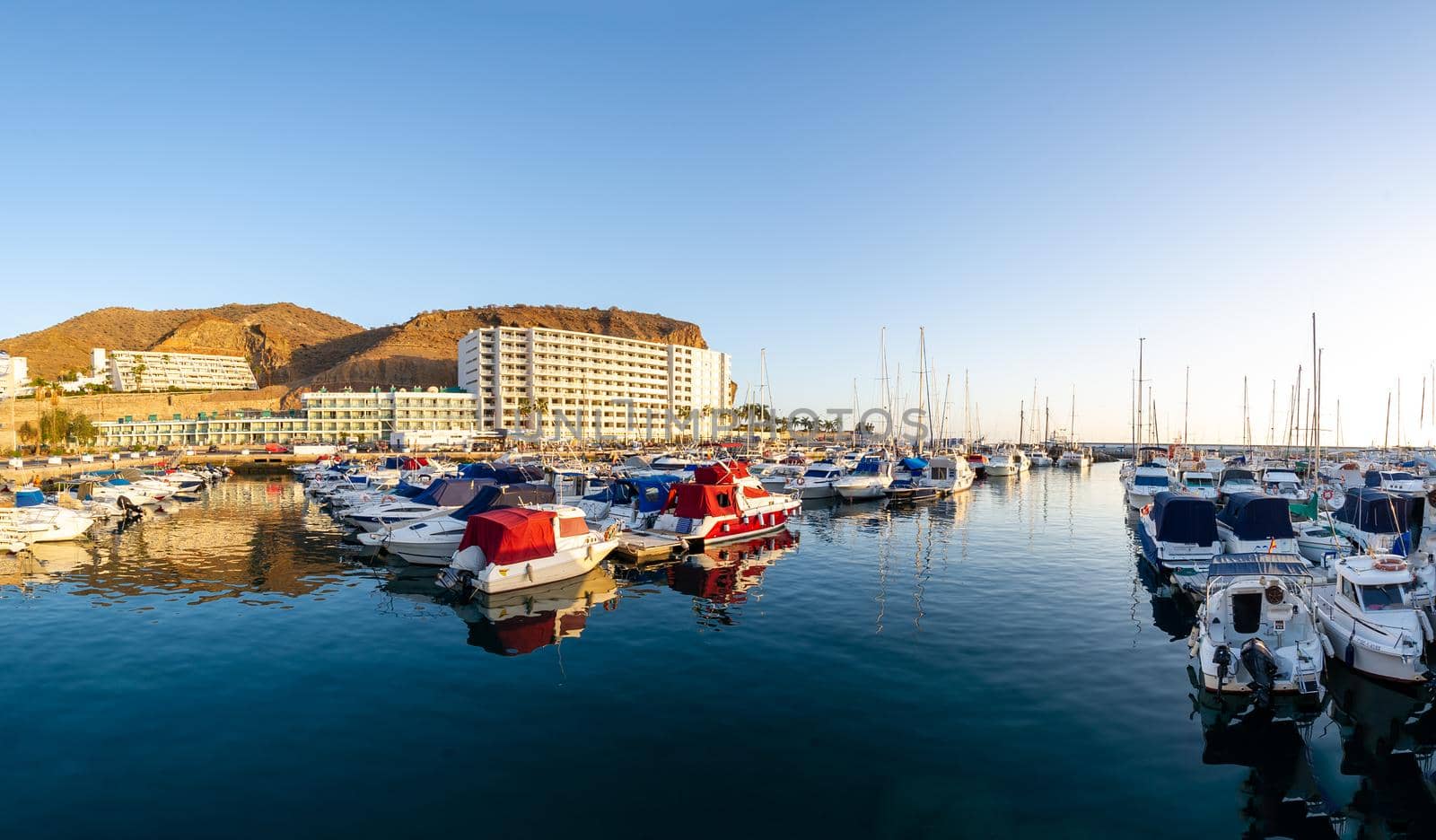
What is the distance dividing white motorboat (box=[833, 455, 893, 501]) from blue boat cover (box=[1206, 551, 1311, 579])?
38114mm

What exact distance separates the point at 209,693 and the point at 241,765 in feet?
15.6

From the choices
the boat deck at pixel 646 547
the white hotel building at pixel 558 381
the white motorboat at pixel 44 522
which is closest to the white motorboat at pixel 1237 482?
the boat deck at pixel 646 547

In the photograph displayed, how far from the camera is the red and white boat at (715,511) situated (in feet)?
121

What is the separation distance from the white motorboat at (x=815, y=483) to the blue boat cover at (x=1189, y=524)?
31.3m

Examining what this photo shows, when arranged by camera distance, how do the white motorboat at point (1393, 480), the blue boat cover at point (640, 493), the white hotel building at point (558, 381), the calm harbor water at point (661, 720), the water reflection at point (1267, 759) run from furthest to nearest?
the white hotel building at point (558, 381) < the white motorboat at point (1393, 480) < the blue boat cover at point (640, 493) < the calm harbor water at point (661, 720) < the water reflection at point (1267, 759)

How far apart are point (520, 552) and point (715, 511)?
13307mm

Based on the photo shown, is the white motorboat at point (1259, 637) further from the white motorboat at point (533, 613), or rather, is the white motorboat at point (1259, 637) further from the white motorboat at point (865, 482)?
the white motorboat at point (865, 482)

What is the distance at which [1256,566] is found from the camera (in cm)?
2036

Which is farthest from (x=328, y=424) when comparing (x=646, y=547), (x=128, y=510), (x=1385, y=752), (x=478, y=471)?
(x=1385, y=752)

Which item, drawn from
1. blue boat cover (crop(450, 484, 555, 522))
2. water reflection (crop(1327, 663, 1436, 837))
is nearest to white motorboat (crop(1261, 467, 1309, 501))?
water reflection (crop(1327, 663, 1436, 837))

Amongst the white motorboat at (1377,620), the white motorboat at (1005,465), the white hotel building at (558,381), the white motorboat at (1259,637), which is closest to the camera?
the white motorboat at (1259,637)

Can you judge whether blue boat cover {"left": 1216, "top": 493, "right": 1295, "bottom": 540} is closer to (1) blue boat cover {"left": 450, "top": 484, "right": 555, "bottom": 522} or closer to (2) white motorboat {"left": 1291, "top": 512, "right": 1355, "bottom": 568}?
(2) white motorboat {"left": 1291, "top": 512, "right": 1355, "bottom": 568}

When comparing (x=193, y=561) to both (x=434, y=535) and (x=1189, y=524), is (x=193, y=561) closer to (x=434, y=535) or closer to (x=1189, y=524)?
(x=434, y=535)

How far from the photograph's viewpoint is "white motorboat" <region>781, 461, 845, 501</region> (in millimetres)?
59156
